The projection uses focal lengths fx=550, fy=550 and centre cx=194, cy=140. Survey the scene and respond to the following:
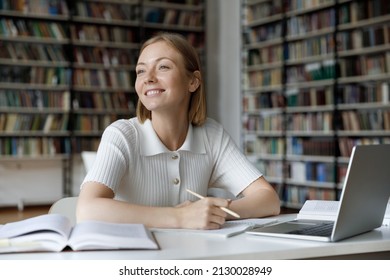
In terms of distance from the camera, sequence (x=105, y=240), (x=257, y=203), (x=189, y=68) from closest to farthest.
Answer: (x=105, y=240), (x=257, y=203), (x=189, y=68)

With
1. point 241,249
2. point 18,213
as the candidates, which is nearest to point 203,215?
point 241,249

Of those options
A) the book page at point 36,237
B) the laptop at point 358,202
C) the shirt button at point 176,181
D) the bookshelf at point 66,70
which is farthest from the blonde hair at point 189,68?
the bookshelf at point 66,70

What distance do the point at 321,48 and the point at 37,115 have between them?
3484 mm

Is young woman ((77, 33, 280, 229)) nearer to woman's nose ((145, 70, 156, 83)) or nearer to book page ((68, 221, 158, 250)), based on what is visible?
woman's nose ((145, 70, 156, 83))

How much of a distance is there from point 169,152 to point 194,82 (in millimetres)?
281

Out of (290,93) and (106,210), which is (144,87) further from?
(290,93)

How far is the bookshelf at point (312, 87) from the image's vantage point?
5.77m

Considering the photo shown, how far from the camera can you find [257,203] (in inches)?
68.4

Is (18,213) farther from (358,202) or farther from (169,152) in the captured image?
(358,202)

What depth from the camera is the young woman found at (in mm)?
1690

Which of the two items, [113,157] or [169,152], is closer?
[113,157]

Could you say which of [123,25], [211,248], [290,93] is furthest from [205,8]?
[211,248]

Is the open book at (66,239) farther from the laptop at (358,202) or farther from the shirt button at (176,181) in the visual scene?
the shirt button at (176,181)

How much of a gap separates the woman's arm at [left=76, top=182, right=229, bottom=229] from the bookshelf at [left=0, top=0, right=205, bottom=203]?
5471 mm
